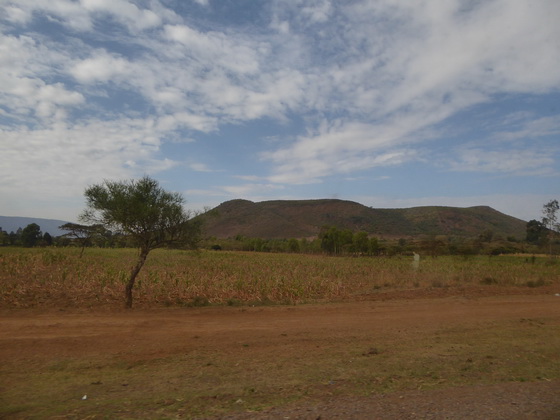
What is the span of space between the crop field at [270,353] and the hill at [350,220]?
319 ft

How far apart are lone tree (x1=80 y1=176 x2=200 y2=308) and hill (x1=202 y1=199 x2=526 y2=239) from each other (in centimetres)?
9944

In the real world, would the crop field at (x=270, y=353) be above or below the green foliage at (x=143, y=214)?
below

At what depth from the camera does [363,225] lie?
116375mm

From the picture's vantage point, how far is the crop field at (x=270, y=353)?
5.53 meters

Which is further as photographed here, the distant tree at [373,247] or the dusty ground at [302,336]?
the distant tree at [373,247]

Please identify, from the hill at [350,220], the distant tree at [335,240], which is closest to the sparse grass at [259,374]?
the distant tree at [335,240]

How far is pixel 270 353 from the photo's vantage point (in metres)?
8.51

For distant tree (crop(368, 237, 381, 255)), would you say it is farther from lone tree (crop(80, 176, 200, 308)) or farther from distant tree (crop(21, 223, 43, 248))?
distant tree (crop(21, 223, 43, 248))

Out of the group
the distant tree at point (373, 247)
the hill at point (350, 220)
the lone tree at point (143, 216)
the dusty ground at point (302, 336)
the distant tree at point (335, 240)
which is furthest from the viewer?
the hill at point (350, 220)

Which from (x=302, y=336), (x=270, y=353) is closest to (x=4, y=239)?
(x=302, y=336)

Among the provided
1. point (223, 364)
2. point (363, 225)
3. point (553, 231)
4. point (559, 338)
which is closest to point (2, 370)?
point (223, 364)

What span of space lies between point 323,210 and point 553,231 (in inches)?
3661

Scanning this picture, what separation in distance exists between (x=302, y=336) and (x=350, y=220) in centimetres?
11204

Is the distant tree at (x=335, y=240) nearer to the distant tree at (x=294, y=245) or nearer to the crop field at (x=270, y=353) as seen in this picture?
the distant tree at (x=294, y=245)
